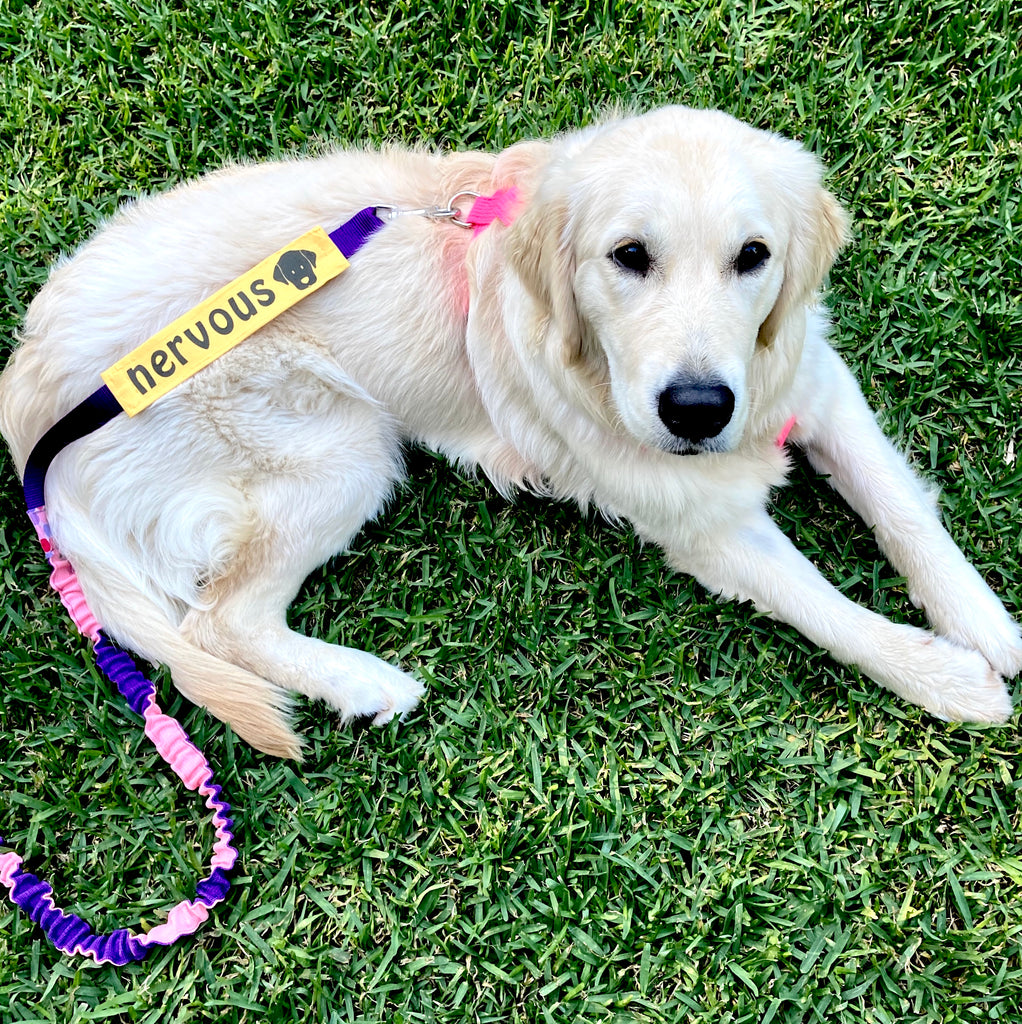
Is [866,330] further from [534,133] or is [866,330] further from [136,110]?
[136,110]

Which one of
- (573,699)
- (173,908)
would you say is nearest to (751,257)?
(573,699)

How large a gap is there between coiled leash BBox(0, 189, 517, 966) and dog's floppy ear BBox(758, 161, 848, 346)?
809 mm

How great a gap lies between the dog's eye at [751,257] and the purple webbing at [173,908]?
6.81 ft

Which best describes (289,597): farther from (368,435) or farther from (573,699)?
(573,699)

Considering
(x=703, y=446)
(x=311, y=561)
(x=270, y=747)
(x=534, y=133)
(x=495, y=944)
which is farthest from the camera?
(x=534, y=133)

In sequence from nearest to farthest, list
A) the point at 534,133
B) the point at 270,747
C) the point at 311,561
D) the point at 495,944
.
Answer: the point at 495,944
the point at 270,747
the point at 311,561
the point at 534,133

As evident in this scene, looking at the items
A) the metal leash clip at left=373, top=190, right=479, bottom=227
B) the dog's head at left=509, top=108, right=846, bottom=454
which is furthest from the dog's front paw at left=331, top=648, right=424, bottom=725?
the metal leash clip at left=373, top=190, right=479, bottom=227

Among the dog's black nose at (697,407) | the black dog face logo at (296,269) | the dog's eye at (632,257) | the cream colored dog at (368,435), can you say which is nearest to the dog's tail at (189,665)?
the cream colored dog at (368,435)

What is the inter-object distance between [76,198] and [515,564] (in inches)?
90.7

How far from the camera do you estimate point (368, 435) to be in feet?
9.25

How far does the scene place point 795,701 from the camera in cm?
263

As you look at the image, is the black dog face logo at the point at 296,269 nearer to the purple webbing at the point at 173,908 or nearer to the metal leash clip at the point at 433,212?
the metal leash clip at the point at 433,212

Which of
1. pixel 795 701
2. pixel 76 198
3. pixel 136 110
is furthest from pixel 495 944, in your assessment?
pixel 136 110

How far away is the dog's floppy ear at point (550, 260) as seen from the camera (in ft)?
7.30
